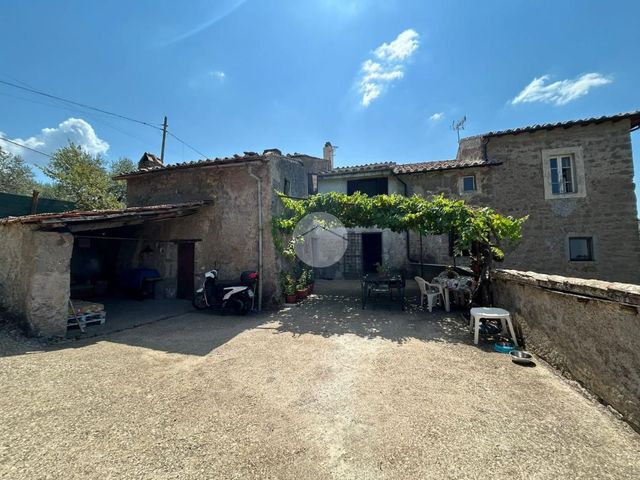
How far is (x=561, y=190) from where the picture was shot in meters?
11.0

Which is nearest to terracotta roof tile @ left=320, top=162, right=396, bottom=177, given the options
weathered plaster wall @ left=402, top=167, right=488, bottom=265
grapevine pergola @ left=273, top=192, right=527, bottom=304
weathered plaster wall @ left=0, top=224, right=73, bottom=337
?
weathered plaster wall @ left=402, top=167, right=488, bottom=265

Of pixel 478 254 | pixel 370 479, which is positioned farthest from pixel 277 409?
pixel 478 254

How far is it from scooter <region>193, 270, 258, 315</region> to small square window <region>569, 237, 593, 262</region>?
12.8 m

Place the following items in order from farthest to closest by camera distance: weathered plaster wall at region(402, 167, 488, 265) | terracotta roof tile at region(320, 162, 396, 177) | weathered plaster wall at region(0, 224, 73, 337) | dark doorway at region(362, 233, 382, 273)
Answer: dark doorway at region(362, 233, 382, 273)
terracotta roof tile at region(320, 162, 396, 177)
weathered plaster wall at region(402, 167, 488, 265)
weathered plaster wall at region(0, 224, 73, 337)

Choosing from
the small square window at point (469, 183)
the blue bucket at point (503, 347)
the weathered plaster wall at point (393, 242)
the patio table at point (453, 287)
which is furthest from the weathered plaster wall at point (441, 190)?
the blue bucket at point (503, 347)

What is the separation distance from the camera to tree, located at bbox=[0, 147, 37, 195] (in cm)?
2586

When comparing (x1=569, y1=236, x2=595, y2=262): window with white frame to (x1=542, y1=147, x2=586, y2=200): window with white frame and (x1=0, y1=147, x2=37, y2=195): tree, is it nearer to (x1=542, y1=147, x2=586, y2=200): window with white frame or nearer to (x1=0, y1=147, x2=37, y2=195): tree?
(x1=542, y1=147, x2=586, y2=200): window with white frame

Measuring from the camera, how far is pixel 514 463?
2.17m

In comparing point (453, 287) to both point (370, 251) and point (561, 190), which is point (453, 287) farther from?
point (561, 190)

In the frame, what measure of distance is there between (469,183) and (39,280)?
14779 millimetres

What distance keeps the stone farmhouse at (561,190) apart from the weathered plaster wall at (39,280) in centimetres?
1099

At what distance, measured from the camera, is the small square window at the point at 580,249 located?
10711 mm

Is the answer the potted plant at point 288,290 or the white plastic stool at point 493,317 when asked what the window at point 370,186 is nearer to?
the potted plant at point 288,290

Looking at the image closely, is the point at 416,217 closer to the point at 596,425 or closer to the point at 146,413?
the point at 596,425
